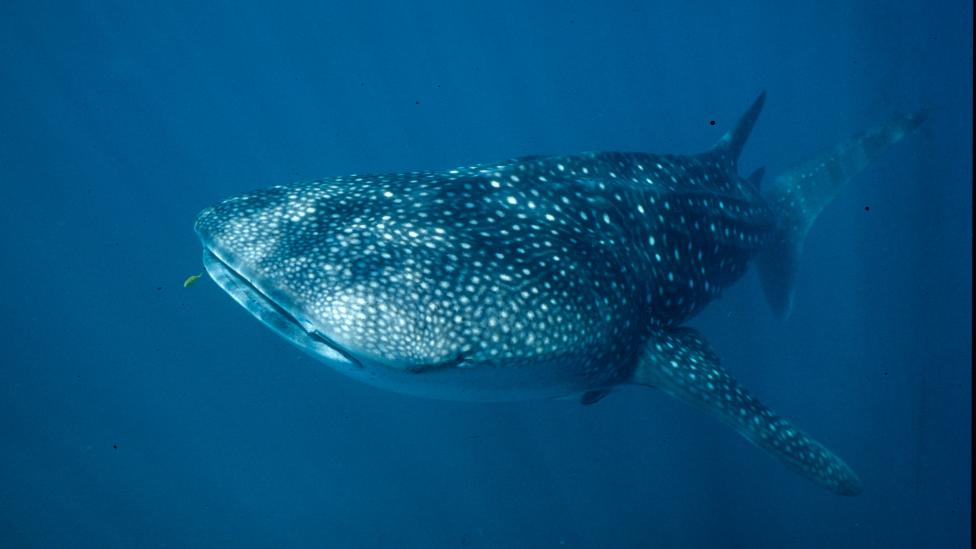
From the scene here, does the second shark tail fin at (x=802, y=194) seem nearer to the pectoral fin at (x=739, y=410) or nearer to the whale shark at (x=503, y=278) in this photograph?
the whale shark at (x=503, y=278)

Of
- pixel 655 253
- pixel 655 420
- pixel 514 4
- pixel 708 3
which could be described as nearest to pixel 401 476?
pixel 655 420

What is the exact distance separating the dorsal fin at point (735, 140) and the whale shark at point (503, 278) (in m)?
1.46

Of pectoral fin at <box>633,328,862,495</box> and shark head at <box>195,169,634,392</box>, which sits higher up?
shark head at <box>195,169,634,392</box>

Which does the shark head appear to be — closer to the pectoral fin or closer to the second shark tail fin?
the pectoral fin

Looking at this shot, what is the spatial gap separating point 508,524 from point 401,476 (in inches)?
98.6

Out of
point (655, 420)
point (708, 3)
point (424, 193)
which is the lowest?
point (655, 420)

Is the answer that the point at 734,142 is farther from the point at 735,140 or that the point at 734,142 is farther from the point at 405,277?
the point at 405,277

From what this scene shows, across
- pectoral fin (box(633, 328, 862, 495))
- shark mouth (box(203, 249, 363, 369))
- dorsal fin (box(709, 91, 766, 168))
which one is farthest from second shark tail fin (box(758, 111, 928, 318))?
shark mouth (box(203, 249, 363, 369))

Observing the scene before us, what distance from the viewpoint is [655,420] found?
10.9m

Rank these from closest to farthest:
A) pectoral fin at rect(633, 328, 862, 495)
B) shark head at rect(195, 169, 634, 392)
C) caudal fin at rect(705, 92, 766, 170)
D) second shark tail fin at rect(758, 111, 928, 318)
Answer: shark head at rect(195, 169, 634, 392), pectoral fin at rect(633, 328, 862, 495), caudal fin at rect(705, 92, 766, 170), second shark tail fin at rect(758, 111, 928, 318)

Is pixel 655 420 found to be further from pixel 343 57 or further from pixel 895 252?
pixel 343 57

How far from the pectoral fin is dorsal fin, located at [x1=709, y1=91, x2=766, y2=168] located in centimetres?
324

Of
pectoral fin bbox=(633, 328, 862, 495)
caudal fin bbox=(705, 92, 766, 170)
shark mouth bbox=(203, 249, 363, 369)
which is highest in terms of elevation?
caudal fin bbox=(705, 92, 766, 170)

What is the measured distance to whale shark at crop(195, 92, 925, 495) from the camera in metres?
2.85
